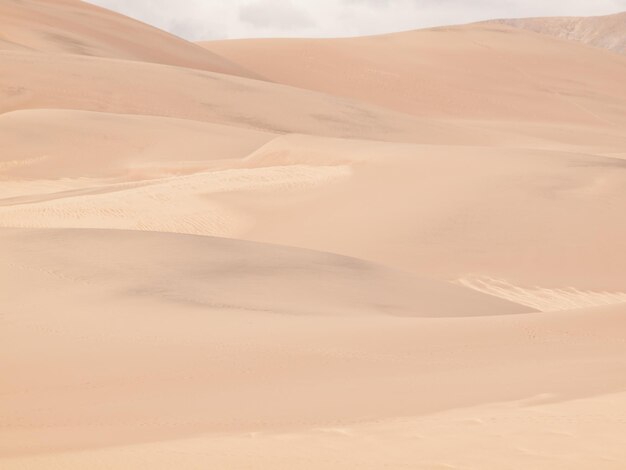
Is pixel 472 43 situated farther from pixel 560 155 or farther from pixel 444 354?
pixel 444 354

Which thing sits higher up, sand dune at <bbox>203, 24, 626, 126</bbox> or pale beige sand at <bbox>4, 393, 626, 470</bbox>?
sand dune at <bbox>203, 24, 626, 126</bbox>

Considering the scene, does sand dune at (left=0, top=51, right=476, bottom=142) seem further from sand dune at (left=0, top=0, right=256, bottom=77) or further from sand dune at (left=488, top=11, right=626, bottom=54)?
sand dune at (left=488, top=11, right=626, bottom=54)

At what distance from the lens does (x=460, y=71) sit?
50.2 meters

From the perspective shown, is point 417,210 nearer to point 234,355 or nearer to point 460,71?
point 234,355

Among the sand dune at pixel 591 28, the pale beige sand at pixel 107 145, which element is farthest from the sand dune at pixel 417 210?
the sand dune at pixel 591 28

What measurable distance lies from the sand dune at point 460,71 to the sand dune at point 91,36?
21.8ft

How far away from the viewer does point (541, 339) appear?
6.26 m

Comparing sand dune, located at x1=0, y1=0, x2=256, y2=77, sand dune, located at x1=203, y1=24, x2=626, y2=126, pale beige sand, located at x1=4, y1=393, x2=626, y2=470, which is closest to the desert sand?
pale beige sand, located at x1=4, y1=393, x2=626, y2=470

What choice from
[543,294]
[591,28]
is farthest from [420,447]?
[591,28]

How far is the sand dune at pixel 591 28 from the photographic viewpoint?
376ft

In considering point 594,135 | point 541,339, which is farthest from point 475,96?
point 541,339

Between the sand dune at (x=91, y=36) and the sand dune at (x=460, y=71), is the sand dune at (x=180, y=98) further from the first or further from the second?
the sand dune at (x=460, y=71)

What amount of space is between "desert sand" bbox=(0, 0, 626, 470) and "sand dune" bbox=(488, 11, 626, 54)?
291 ft

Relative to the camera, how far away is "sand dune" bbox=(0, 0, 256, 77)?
35.0m
